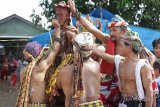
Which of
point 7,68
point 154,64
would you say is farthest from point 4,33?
point 154,64

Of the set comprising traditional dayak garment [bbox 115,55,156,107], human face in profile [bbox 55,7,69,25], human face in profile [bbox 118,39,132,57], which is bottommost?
traditional dayak garment [bbox 115,55,156,107]

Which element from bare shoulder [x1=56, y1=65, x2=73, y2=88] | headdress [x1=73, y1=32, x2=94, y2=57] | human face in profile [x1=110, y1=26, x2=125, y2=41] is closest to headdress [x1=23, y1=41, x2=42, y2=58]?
bare shoulder [x1=56, y1=65, x2=73, y2=88]

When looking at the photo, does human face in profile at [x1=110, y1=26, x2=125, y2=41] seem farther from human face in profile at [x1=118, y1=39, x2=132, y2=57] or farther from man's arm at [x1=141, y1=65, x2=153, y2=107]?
man's arm at [x1=141, y1=65, x2=153, y2=107]

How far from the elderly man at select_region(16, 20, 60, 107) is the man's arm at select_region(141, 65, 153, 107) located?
3.66 feet

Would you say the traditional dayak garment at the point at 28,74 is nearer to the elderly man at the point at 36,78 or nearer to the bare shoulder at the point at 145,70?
the elderly man at the point at 36,78

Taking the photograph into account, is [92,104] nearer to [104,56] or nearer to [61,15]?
[104,56]

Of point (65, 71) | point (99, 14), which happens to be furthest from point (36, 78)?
point (99, 14)

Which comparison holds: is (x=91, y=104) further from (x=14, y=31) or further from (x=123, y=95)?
(x=14, y=31)

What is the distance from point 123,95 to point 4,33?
20656mm

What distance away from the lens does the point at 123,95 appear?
420 centimetres

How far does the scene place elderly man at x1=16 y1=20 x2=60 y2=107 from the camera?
442 cm

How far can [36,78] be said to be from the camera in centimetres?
443

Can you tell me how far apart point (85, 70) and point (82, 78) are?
10cm

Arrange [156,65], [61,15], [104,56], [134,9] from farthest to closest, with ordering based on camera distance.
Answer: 1. [134,9]
2. [156,65]
3. [61,15]
4. [104,56]
